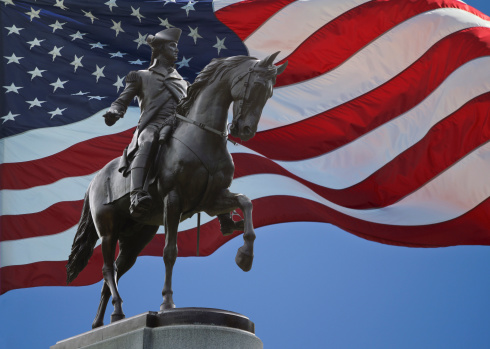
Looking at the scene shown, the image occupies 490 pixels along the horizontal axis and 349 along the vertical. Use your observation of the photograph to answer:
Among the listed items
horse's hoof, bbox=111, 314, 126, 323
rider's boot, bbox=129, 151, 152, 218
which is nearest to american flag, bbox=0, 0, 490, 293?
horse's hoof, bbox=111, 314, 126, 323

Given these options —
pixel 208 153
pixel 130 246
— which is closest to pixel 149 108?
pixel 208 153

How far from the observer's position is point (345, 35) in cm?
1791

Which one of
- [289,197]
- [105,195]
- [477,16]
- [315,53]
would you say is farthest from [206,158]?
[477,16]

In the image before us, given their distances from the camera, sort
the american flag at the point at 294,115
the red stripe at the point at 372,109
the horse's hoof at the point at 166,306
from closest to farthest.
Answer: the horse's hoof at the point at 166,306 → the american flag at the point at 294,115 → the red stripe at the point at 372,109

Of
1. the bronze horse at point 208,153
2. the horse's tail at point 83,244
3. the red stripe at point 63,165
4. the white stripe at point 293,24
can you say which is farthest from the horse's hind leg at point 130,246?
the white stripe at point 293,24

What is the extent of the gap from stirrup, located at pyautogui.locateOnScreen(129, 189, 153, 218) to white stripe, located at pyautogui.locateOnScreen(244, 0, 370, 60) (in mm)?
6485

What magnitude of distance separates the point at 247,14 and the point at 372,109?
280 cm

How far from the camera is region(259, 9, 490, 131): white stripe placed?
17.7 metres

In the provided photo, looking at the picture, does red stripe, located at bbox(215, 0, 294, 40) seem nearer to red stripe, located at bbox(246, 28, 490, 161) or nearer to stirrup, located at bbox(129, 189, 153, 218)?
red stripe, located at bbox(246, 28, 490, 161)

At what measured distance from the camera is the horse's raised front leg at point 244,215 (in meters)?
11.4

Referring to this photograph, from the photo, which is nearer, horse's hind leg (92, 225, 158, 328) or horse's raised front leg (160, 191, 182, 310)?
horse's raised front leg (160, 191, 182, 310)

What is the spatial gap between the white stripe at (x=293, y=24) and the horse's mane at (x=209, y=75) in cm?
563

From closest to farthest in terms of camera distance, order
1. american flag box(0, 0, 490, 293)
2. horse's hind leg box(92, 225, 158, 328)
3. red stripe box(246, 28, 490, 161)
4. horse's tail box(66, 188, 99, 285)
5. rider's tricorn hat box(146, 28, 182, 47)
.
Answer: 1. rider's tricorn hat box(146, 28, 182, 47)
2. horse's hind leg box(92, 225, 158, 328)
3. horse's tail box(66, 188, 99, 285)
4. american flag box(0, 0, 490, 293)
5. red stripe box(246, 28, 490, 161)

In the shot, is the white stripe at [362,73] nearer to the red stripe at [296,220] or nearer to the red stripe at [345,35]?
the red stripe at [345,35]
